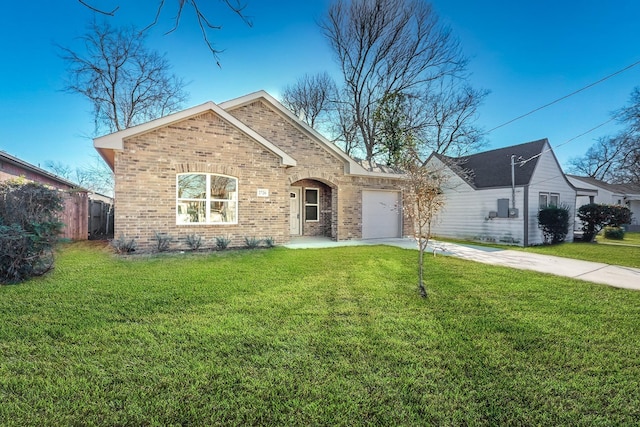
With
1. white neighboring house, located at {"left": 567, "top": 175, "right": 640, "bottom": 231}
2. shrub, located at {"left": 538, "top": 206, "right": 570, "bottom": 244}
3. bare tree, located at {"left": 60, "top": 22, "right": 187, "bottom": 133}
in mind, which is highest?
bare tree, located at {"left": 60, "top": 22, "right": 187, "bottom": 133}

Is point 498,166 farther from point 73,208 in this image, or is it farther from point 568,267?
point 73,208

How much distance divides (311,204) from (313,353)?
11251 millimetres

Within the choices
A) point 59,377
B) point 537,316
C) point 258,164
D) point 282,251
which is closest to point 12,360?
point 59,377

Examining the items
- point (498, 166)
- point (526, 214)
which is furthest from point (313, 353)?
point (498, 166)

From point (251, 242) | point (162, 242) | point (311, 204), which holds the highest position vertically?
point (311, 204)

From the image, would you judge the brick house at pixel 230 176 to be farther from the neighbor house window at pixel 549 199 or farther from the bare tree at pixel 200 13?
the bare tree at pixel 200 13

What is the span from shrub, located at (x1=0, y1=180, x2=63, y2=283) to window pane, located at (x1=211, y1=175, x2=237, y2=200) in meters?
4.01

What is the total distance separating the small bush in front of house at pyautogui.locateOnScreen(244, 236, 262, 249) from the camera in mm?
9992

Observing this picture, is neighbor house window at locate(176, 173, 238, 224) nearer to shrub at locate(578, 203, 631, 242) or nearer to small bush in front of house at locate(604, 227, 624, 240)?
shrub at locate(578, 203, 631, 242)

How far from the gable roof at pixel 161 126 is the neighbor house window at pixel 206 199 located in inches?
64.3

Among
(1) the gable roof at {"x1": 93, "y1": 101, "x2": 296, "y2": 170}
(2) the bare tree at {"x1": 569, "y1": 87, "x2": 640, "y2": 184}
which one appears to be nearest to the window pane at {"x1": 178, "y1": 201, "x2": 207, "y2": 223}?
(1) the gable roof at {"x1": 93, "y1": 101, "x2": 296, "y2": 170}

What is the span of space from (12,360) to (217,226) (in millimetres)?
7240

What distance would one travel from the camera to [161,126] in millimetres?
8961

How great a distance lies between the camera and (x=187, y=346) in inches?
118
